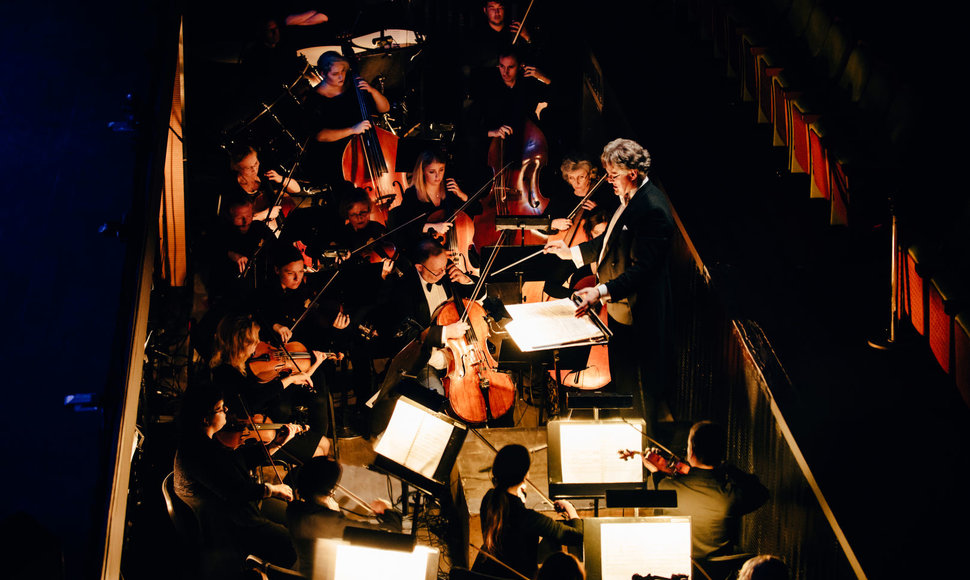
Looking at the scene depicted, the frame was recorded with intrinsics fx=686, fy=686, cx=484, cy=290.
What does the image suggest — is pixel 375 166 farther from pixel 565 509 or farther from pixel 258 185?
pixel 565 509

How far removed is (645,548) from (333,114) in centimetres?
440

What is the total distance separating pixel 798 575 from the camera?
12.0ft

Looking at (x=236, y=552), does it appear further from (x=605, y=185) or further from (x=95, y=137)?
(x=605, y=185)

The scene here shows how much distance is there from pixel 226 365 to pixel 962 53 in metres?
5.18

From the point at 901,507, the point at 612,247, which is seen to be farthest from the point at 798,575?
the point at 612,247

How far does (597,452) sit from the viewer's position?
3.84m

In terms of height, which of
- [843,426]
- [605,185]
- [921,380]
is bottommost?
[843,426]

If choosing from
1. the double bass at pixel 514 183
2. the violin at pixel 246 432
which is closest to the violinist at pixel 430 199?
the double bass at pixel 514 183

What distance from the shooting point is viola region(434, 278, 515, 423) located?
5.14 metres

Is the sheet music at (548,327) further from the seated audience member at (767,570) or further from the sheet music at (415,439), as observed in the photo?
the seated audience member at (767,570)

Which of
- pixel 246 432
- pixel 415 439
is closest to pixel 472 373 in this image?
pixel 415 439

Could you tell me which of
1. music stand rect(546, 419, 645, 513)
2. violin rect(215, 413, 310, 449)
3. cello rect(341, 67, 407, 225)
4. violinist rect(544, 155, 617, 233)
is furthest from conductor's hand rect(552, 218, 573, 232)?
violin rect(215, 413, 310, 449)

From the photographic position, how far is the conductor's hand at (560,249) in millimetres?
5648

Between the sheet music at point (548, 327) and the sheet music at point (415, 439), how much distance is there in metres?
0.67
